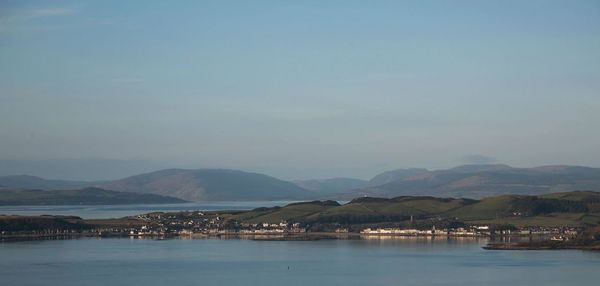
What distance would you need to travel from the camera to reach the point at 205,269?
1497 inches

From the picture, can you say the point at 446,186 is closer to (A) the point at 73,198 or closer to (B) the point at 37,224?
(A) the point at 73,198

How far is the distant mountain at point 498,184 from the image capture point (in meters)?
147

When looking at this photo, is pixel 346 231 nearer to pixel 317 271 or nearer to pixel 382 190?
pixel 317 271

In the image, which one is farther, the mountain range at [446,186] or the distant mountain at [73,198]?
the mountain range at [446,186]

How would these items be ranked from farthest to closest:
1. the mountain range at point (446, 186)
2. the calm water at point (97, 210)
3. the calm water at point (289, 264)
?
the mountain range at point (446, 186)
the calm water at point (97, 210)
the calm water at point (289, 264)

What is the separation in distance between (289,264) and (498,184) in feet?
407

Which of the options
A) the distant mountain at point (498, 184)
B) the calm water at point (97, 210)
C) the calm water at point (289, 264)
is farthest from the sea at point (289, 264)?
the distant mountain at point (498, 184)

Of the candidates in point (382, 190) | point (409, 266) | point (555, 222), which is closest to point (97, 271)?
point (409, 266)

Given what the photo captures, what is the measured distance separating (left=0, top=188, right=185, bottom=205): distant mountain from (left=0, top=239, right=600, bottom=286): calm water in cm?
7870

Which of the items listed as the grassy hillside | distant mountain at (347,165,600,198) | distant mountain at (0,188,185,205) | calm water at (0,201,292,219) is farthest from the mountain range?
the grassy hillside

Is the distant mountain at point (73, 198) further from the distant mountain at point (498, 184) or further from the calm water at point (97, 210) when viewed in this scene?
the distant mountain at point (498, 184)

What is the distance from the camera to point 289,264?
40.1 m

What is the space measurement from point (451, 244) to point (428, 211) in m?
20.5

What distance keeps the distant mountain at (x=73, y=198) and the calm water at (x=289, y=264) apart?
258 ft
